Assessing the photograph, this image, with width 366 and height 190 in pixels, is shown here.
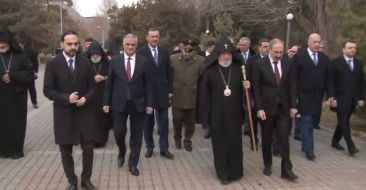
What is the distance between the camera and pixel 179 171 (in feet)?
24.9

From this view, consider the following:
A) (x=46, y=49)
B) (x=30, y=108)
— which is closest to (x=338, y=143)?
(x=30, y=108)

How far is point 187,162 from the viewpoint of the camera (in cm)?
816

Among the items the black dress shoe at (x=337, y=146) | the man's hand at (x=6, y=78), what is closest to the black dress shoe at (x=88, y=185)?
the man's hand at (x=6, y=78)

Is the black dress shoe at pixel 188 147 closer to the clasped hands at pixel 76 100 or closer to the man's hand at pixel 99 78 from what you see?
the man's hand at pixel 99 78

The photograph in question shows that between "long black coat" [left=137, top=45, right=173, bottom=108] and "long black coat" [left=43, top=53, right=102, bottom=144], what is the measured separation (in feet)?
7.12

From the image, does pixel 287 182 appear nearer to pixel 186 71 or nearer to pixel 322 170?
pixel 322 170

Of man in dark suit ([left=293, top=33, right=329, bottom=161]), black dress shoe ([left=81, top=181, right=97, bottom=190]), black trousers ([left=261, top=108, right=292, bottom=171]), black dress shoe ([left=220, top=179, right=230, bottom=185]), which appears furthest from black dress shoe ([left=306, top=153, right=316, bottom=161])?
black dress shoe ([left=81, top=181, right=97, bottom=190])

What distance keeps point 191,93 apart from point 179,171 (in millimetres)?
1726

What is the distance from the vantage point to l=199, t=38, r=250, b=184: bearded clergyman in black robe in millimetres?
7078

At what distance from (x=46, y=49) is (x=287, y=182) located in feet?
192

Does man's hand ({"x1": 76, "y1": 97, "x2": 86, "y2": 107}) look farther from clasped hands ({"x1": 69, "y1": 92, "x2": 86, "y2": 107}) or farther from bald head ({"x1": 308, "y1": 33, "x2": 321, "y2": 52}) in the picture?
bald head ({"x1": 308, "y1": 33, "x2": 321, "y2": 52})

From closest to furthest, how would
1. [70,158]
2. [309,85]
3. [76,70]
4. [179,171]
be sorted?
[76,70] < [70,158] < [179,171] < [309,85]

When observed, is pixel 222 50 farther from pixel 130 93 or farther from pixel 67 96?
pixel 67 96

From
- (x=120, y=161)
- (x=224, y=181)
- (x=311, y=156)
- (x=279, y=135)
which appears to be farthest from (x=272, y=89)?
(x=120, y=161)
